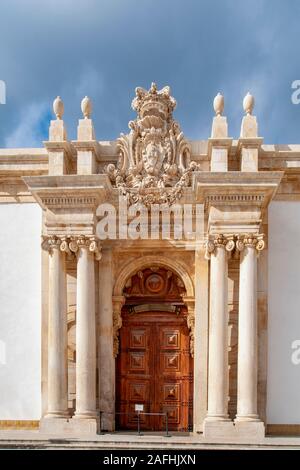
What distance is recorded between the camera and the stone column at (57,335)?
13.8 metres

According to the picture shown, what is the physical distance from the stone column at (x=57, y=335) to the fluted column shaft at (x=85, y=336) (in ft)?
0.90

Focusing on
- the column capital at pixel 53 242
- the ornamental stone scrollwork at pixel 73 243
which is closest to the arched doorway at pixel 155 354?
the ornamental stone scrollwork at pixel 73 243

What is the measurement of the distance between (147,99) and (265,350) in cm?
547

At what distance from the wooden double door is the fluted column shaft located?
125 cm

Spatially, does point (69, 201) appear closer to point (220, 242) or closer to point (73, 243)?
point (73, 243)

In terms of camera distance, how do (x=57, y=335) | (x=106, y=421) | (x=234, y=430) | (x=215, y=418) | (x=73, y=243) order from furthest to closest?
(x=106, y=421)
(x=73, y=243)
(x=57, y=335)
(x=215, y=418)
(x=234, y=430)

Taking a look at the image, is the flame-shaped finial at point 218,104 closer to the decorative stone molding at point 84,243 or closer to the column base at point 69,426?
the decorative stone molding at point 84,243

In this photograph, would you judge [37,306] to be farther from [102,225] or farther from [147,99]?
[147,99]

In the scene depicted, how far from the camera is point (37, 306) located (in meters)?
14.9

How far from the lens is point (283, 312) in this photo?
573 inches

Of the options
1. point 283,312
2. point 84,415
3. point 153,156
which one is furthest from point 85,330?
point 283,312

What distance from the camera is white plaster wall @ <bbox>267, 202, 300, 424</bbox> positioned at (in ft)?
47.1

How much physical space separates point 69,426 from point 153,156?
214 inches
